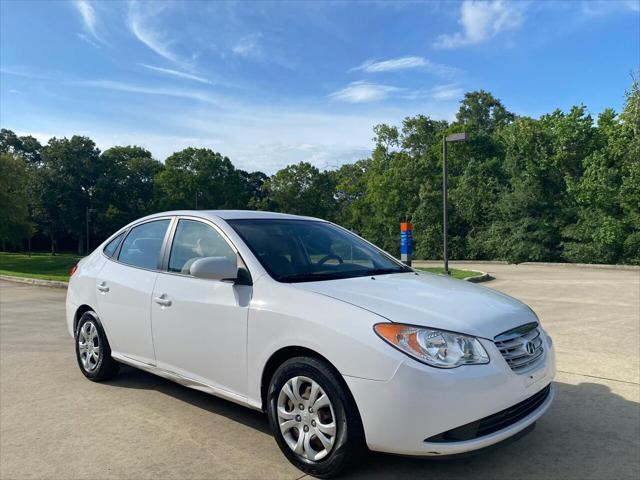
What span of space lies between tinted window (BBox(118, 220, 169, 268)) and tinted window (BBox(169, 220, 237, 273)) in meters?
0.24

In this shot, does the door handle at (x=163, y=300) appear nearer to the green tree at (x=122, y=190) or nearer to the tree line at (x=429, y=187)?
the tree line at (x=429, y=187)

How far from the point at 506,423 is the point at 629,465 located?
1015 mm

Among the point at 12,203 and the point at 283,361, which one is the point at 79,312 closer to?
the point at 283,361

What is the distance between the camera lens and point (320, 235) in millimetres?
4512

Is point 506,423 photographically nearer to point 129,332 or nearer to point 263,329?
point 263,329

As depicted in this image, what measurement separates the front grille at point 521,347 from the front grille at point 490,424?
223mm

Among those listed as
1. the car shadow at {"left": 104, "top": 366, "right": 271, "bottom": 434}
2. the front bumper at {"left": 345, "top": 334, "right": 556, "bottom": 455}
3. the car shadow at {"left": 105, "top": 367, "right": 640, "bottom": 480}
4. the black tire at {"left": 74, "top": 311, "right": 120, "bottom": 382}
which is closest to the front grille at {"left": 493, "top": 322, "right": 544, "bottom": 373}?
the front bumper at {"left": 345, "top": 334, "right": 556, "bottom": 455}

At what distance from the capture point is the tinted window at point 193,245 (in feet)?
13.4

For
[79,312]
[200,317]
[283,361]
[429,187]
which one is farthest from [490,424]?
[429,187]

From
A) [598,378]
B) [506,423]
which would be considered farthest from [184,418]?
[598,378]

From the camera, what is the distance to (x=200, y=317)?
3852mm

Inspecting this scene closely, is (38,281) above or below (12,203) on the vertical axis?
below

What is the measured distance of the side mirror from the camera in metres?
3.57

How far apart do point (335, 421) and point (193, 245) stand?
1995mm
